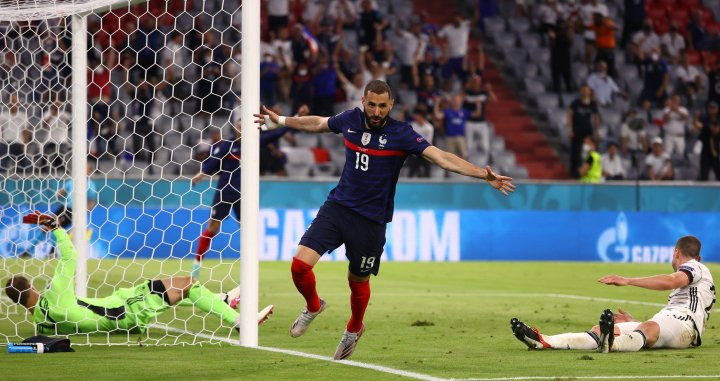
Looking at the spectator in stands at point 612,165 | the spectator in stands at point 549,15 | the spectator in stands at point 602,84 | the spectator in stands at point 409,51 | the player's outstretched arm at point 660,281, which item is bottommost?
the player's outstretched arm at point 660,281

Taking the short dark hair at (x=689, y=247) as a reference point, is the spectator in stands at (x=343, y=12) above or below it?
above

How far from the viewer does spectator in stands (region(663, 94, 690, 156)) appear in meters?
27.3

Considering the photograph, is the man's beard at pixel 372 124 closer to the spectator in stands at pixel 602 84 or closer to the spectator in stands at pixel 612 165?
the spectator in stands at pixel 612 165

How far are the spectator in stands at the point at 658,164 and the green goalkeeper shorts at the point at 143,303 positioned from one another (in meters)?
17.1

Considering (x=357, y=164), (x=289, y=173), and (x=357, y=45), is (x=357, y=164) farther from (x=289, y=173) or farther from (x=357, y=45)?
(x=357, y=45)

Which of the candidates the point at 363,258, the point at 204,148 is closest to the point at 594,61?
the point at 204,148

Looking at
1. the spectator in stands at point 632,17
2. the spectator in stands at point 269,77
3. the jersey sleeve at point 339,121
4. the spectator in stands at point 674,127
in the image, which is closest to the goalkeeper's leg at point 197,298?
the jersey sleeve at point 339,121

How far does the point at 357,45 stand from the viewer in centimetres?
2700

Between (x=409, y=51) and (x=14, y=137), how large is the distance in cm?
1232

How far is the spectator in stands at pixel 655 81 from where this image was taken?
29188 mm

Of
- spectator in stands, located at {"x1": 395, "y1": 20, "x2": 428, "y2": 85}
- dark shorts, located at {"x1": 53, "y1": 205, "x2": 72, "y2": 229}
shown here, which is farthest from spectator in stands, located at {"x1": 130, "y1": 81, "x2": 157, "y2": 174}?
spectator in stands, located at {"x1": 395, "y1": 20, "x2": 428, "y2": 85}

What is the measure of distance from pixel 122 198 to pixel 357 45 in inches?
334

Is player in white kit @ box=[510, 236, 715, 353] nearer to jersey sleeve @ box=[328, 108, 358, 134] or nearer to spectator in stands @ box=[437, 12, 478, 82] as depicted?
jersey sleeve @ box=[328, 108, 358, 134]

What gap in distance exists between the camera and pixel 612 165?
25.2 meters
